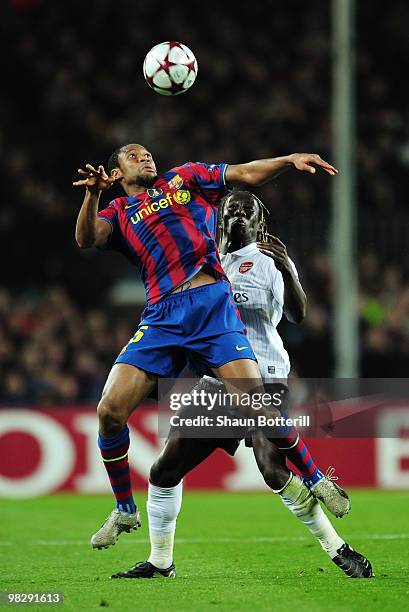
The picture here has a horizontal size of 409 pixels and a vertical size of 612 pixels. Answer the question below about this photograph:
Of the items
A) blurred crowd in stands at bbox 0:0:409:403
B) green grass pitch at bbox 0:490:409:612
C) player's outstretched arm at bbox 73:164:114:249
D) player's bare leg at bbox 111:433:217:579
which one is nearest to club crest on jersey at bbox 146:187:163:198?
player's outstretched arm at bbox 73:164:114:249

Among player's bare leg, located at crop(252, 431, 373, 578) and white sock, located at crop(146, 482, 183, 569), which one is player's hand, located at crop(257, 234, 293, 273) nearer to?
player's bare leg, located at crop(252, 431, 373, 578)

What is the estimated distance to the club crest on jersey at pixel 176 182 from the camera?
6836mm

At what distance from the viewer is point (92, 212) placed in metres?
6.55

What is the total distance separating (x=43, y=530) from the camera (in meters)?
9.56

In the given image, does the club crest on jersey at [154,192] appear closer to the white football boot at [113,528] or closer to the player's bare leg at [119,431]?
the player's bare leg at [119,431]

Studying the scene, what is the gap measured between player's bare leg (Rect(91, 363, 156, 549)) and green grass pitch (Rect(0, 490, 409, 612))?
331mm

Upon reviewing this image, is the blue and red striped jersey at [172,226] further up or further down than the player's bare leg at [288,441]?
further up

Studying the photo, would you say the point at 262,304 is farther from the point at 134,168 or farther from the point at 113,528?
the point at 113,528

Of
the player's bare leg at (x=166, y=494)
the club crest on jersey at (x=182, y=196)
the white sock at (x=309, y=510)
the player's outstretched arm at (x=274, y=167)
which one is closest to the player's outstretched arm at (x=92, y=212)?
the club crest on jersey at (x=182, y=196)

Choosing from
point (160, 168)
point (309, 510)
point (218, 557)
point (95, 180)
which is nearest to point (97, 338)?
point (160, 168)

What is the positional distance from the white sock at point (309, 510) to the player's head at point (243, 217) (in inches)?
59.8

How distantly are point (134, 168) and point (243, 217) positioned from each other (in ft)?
2.36

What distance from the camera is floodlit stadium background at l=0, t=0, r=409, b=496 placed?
488 inches

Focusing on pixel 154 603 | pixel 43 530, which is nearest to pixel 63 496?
pixel 43 530
